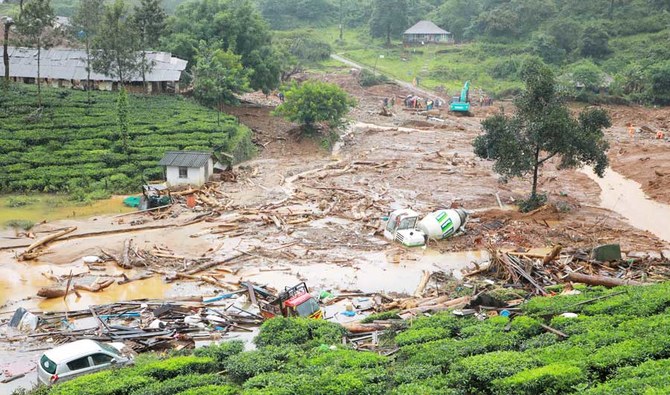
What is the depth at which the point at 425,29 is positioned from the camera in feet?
328

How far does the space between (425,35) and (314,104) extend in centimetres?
5407

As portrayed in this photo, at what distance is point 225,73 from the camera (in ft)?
181

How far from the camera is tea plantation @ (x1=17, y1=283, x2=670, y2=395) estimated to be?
14.6 meters

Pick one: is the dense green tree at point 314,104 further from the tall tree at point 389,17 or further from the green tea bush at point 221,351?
the tall tree at point 389,17

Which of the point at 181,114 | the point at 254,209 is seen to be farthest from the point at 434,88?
the point at 254,209

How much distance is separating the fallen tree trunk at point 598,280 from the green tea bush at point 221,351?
1288 centimetres

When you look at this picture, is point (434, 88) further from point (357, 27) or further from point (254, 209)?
point (254, 209)

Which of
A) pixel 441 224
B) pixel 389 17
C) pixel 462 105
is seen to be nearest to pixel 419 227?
pixel 441 224

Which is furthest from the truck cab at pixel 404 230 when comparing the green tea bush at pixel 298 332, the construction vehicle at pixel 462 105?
the construction vehicle at pixel 462 105

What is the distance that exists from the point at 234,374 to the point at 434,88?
69.1 meters

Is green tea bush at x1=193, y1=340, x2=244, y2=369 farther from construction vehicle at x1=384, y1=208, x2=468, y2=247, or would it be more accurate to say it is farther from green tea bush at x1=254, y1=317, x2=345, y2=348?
construction vehicle at x1=384, y1=208, x2=468, y2=247

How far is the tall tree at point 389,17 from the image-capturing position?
10031 cm

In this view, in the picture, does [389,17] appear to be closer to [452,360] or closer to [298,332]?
[298,332]

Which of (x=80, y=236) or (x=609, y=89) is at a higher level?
(x=609, y=89)
